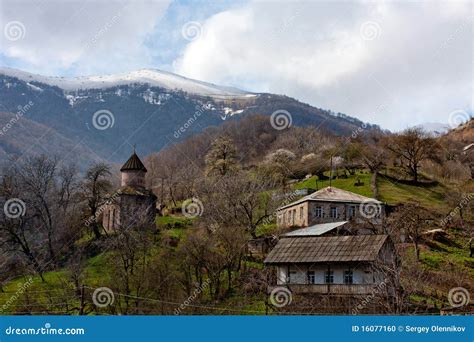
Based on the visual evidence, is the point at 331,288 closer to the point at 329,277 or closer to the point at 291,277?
the point at 329,277

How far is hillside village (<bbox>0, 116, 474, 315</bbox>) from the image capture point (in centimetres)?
3254

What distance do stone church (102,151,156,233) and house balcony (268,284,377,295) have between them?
65.8 ft

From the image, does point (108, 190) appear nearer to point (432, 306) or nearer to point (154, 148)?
point (432, 306)

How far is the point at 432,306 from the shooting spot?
32469 mm

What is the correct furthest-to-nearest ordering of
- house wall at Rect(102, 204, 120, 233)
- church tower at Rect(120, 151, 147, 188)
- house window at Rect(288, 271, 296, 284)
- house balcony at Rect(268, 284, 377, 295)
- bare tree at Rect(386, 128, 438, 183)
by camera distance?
1. bare tree at Rect(386, 128, 438, 183)
2. church tower at Rect(120, 151, 147, 188)
3. house wall at Rect(102, 204, 120, 233)
4. house window at Rect(288, 271, 296, 284)
5. house balcony at Rect(268, 284, 377, 295)

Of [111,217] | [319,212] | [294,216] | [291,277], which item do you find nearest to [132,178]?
[111,217]

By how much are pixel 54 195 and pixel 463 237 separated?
34.7 meters

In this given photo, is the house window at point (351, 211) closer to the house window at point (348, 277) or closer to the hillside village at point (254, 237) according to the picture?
the hillside village at point (254, 237)

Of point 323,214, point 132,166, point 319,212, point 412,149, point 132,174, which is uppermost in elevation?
point 412,149

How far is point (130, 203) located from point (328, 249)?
24940 mm

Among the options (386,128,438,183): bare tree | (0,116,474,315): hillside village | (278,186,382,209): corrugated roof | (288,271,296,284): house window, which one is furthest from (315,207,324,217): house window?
(386,128,438,183): bare tree

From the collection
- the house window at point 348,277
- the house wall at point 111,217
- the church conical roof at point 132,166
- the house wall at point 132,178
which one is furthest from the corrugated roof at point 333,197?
the house window at point 348,277

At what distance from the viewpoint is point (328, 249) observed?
36.8 m

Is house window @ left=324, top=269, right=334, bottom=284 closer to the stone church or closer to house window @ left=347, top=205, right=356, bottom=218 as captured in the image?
house window @ left=347, top=205, right=356, bottom=218
